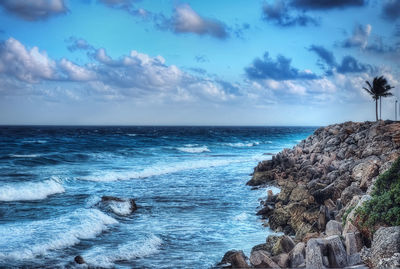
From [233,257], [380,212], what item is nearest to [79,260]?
[233,257]

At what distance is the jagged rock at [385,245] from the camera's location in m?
8.00

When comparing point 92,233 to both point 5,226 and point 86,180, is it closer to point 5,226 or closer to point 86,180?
point 5,226

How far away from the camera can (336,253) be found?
28.5 ft

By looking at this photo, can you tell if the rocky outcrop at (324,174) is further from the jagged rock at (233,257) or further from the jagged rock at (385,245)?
the jagged rock at (385,245)

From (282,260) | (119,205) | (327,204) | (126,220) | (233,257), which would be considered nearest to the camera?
(282,260)

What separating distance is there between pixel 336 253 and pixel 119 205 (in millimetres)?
11992

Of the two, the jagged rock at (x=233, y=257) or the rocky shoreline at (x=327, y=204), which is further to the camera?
the jagged rock at (x=233, y=257)

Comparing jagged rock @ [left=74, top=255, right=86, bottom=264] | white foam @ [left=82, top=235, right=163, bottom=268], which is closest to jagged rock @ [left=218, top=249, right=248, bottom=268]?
white foam @ [left=82, top=235, right=163, bottom=268]

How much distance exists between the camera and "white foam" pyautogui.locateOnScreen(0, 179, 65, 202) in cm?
2152

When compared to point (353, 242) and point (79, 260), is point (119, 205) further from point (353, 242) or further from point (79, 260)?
point (353, 242)

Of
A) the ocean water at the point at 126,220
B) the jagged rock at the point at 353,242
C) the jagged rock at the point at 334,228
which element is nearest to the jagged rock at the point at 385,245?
the jagged rock at the point at 353,242

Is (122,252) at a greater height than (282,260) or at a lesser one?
lesser

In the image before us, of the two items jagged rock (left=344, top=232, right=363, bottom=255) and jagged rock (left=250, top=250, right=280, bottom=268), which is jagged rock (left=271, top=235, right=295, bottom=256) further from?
jagged rock (left=344, top=232, right=363, bottom=255)

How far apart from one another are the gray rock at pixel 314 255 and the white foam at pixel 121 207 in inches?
429
